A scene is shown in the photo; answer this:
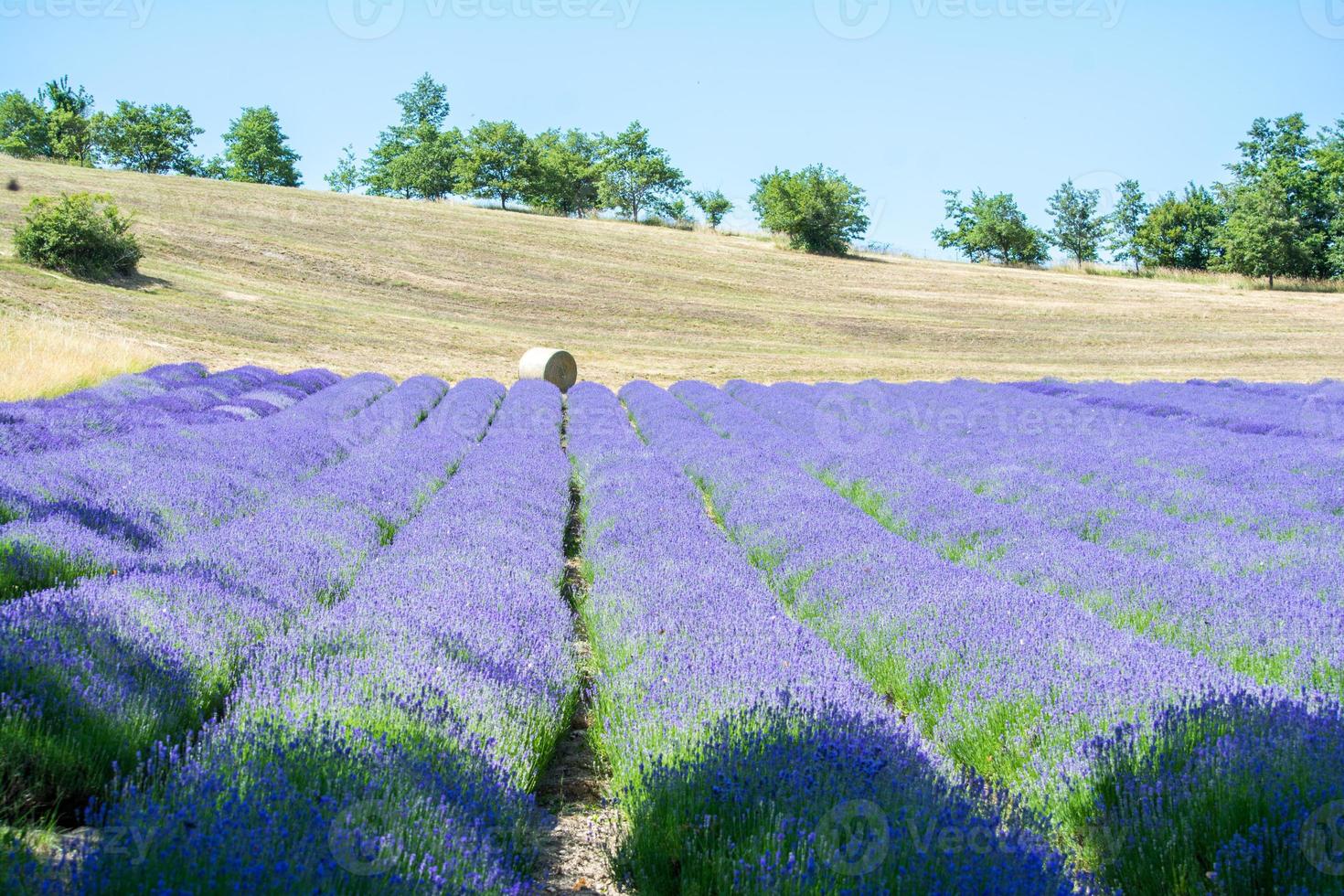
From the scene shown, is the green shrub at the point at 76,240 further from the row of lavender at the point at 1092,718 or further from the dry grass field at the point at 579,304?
the row of lavender at the point at 1092,718

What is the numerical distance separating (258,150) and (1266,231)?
167 ft

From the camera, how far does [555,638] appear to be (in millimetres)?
3918

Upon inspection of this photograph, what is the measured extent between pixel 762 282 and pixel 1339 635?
3049 centimetres

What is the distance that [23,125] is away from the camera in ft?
177

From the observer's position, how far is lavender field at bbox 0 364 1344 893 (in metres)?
2.14

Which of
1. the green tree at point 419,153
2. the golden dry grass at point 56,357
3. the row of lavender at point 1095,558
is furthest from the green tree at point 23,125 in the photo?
the row of lavender at point 1095,558

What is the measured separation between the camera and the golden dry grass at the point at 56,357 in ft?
38.9

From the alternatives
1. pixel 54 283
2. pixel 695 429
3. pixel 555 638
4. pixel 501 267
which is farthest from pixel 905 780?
pixel 501 267

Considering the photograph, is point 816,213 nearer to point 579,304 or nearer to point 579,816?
point 579,304

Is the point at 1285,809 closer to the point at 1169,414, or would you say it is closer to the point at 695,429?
the point at 695,429

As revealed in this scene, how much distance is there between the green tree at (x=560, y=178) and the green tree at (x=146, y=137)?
2038cm

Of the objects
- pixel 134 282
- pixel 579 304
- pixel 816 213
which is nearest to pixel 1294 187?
pixel 816 213

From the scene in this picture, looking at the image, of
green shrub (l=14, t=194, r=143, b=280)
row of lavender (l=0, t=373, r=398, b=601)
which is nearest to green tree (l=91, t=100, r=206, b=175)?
green shrub (l=14, t=194, r=143, b=280)

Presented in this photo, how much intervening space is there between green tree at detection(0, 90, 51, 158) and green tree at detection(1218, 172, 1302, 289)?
6036 cm
